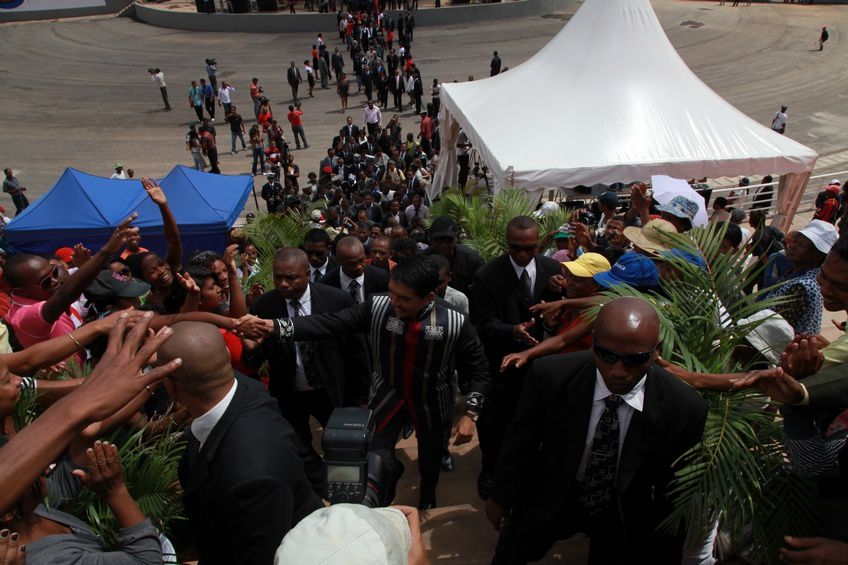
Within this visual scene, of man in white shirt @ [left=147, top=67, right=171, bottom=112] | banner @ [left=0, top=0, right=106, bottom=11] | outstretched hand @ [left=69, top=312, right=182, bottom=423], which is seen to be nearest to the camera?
outstretched hand @ [left=69, top=312, right=182, bottom=423]

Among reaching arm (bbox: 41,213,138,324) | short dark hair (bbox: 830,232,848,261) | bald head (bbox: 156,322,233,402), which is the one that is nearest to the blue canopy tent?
reaching arm (bbox: 41,213,138,324)

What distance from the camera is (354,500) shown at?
2.45 meters

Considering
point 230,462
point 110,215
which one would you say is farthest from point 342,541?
point 110,215

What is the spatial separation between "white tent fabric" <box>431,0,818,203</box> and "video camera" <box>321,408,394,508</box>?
729cm

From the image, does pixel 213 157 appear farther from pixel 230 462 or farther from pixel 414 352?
pixel 230 462

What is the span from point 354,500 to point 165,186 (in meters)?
10.2

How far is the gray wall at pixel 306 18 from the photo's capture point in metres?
38.1

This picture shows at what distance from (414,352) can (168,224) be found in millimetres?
2398

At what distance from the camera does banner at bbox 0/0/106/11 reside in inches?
1582

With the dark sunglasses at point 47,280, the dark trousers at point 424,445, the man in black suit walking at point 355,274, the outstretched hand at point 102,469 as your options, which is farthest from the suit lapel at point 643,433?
the dark sunglasses at point 47,280

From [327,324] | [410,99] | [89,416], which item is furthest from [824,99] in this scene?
[89,416]

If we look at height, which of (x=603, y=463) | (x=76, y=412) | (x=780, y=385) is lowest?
(x=603, y=463)

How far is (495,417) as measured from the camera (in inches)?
176

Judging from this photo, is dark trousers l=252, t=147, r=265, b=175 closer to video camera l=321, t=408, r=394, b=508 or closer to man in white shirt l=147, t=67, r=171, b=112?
man in white shirt l=147, t=67, r=171, b=112
